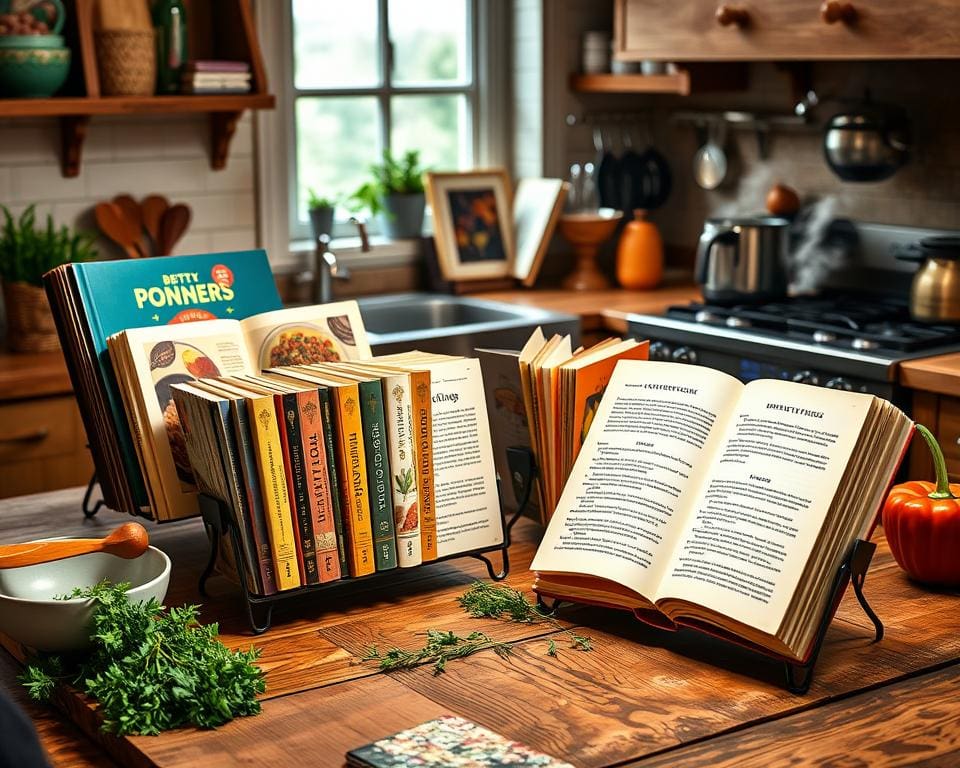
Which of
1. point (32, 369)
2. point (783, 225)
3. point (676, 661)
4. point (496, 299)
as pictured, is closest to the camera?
point (676, 661)

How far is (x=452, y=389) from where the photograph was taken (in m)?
1.73

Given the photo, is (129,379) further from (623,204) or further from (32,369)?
(623,204)

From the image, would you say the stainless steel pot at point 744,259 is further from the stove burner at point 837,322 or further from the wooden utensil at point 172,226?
the wooden utensil at point 172,226

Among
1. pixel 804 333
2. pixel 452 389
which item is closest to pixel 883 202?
pixel 804 333

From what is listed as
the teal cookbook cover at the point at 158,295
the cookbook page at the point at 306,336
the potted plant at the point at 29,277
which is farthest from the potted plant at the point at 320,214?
the cookbook page at the point at 306,336

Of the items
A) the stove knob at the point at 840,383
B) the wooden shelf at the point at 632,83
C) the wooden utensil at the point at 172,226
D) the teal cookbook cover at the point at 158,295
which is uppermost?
the wooden shelf at the point at 632,83

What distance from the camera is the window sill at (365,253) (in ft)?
13.8

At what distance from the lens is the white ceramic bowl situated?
4.66ft

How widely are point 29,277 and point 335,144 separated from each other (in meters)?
1.28

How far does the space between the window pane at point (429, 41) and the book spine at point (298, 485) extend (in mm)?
3092

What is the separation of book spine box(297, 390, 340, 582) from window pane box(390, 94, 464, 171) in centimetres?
303

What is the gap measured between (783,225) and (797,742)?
268 cm

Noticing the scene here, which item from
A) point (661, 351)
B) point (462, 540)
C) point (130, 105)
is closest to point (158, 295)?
point (462, 540)

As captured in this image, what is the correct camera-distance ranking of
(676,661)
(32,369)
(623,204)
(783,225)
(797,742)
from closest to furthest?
(797,742), (676,661), (32,369), (783,225), (623,204)
